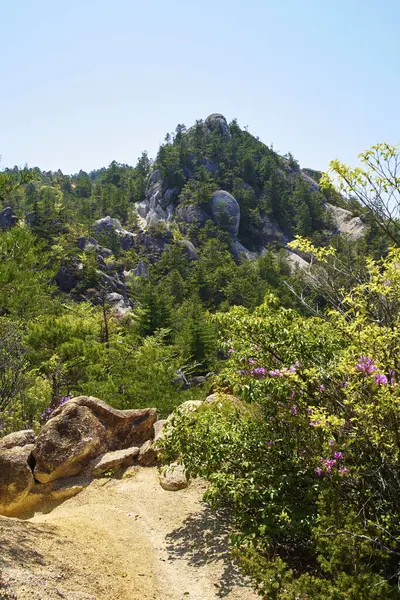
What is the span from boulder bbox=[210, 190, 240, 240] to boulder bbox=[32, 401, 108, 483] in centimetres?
6876

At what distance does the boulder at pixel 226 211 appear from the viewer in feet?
251

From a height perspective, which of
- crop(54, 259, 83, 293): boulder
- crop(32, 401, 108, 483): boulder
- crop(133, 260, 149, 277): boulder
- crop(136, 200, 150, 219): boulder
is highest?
crop(136, 200, 150, 219): boulder

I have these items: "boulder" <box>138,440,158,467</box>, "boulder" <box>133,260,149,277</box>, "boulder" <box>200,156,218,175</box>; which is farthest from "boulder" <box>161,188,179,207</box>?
"boulder" <box>138,440,158,467</box>

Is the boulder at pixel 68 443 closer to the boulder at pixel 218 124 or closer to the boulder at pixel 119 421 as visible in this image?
the boulder at pixel 119 421

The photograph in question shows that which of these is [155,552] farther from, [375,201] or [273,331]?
[375,201]

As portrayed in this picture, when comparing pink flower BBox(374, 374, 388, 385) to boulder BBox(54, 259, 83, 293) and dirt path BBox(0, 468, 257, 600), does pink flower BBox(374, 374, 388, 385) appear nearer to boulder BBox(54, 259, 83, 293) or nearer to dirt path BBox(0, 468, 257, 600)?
dirt path BBox(0, 468, 257, 600)

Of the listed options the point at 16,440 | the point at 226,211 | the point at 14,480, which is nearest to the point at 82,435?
the point at 16,440

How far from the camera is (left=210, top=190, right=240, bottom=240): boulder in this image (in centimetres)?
7662

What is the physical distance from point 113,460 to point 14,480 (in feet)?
6.71

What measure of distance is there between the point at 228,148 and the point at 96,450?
92455 mm

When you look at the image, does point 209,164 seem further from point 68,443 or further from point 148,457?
point 68,443

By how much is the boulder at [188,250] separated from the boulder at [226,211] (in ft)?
37.8

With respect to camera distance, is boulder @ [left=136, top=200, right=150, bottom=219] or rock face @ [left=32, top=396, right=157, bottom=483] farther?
boulder @ [left=136, top=200, right=150, bottom=219]

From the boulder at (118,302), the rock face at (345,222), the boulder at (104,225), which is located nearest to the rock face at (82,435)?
the boulder at (118,302)
